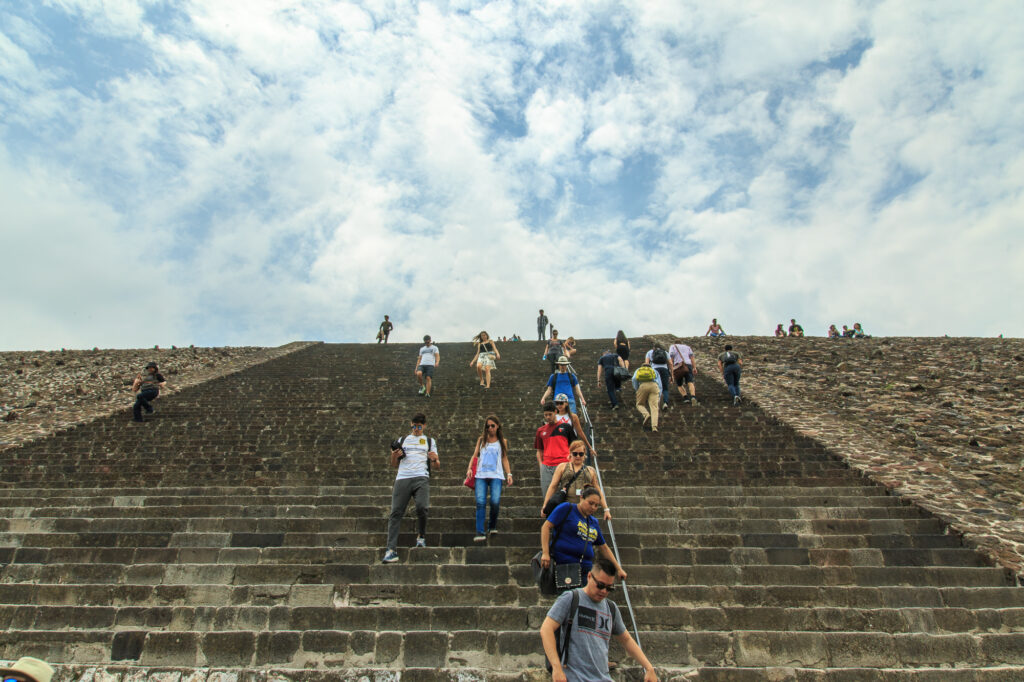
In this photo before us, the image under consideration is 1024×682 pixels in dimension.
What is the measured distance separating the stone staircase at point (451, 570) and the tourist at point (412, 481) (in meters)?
0.25

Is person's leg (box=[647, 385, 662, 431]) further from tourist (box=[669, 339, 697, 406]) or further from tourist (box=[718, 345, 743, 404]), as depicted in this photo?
tourist (box=[718, 345, 743, 404])

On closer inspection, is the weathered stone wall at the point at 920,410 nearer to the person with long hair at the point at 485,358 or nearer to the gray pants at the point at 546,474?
the gray pants at the point at 546,474

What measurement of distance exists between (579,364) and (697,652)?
11.3 meters

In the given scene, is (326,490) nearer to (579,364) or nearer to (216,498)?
(216,498)

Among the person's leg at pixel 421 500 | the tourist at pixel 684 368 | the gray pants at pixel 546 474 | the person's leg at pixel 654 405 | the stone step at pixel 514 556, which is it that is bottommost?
the stone step at pixel 514 556

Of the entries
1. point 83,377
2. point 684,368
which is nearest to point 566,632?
point 684,368

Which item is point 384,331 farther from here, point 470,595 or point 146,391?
point 470,595

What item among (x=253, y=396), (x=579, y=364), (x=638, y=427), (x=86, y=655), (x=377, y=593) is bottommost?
(x=86, y=655)

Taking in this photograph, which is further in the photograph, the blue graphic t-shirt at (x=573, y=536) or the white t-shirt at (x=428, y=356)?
the white t-shirt at (x=428, y=356)

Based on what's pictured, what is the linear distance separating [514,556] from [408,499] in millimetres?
1179

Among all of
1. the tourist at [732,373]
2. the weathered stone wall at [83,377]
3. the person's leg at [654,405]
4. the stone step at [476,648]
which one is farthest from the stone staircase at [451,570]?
the weathered stone wall at [83,377]

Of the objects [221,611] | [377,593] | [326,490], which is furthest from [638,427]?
[221,611]

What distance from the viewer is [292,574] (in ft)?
18.1

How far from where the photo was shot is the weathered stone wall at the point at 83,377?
11.8 m
